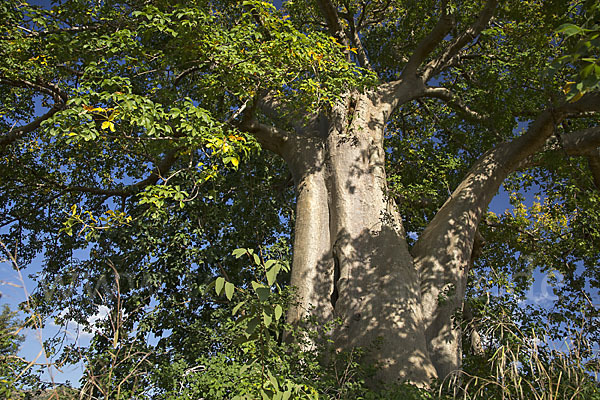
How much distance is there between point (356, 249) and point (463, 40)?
4752mm

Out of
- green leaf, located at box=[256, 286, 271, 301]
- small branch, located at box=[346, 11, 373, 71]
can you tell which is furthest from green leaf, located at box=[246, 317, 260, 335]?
small branch, located at box=[346, 11, 373, 71]

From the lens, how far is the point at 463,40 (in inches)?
314

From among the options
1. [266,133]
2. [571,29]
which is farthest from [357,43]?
[571,29]

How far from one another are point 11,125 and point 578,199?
10487 mm

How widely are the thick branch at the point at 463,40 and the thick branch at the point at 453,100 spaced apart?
260 mm

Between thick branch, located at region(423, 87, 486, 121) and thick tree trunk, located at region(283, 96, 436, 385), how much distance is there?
1.66m

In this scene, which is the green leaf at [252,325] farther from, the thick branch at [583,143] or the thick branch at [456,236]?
the thick branch at [583,143]

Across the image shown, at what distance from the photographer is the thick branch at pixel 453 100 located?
8.28 m

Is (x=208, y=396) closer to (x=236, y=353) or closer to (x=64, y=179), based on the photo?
(x=236, y=353)

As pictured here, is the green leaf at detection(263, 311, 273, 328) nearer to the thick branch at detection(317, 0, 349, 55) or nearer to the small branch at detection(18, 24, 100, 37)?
the small branch at detection(18, 24, 100, 37)

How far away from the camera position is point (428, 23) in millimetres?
9266

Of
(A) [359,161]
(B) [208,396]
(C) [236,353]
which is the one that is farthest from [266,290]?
(A) [359,161]

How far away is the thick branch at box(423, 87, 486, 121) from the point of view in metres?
8.28

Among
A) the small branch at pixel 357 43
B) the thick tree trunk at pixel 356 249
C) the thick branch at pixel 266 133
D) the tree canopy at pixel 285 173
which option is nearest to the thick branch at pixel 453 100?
the tree canopy at pixel 285 173
